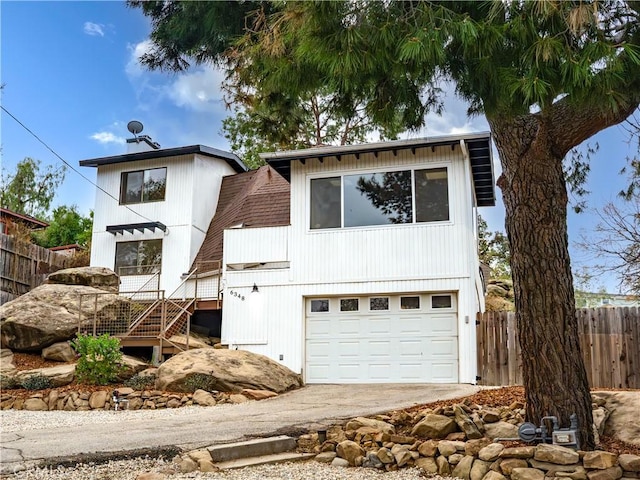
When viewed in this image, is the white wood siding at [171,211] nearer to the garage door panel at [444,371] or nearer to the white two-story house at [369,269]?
the white two-story house at [369,269]

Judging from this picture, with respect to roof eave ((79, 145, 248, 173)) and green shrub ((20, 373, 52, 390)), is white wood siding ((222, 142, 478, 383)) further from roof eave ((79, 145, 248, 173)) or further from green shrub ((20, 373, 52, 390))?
roof eave ((79, 145, 248, 173))

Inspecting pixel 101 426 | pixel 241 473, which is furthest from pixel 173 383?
pixel 241 473

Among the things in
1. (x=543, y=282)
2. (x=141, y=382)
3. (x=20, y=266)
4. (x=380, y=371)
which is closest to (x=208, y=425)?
(x=141, y=382)

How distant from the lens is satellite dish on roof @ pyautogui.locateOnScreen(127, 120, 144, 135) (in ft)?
69.4

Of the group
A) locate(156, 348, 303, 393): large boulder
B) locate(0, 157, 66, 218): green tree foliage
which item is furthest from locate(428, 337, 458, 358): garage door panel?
locate(0, 157, 66, 218): green tree foliage

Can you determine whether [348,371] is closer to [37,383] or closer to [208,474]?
[37,383]

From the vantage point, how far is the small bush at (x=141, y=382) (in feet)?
39.2

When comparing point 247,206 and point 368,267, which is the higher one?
point 247,206

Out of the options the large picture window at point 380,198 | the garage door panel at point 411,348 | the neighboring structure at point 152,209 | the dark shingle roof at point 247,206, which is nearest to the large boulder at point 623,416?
the garage door panel at point 411,348

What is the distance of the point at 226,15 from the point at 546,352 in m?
7.03

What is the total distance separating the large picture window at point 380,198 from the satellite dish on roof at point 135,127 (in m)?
9.16

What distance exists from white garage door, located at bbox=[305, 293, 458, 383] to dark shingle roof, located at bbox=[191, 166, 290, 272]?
12.4ft

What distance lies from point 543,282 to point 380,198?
8.42m

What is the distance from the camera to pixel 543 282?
621 centimetres
